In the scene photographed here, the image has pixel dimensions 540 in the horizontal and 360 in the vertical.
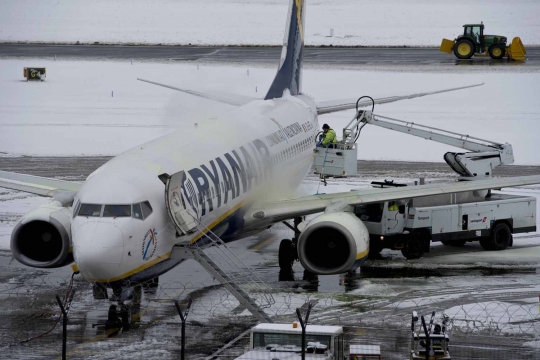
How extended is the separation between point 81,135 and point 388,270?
31804 mm

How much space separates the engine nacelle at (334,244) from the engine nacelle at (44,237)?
6.20 meters

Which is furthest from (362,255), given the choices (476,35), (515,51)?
(476,35)

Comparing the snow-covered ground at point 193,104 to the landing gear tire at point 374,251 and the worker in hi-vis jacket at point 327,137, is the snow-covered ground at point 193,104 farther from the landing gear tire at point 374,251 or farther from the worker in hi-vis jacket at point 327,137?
the landing gear tire at point 374,251

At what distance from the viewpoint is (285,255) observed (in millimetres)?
31453

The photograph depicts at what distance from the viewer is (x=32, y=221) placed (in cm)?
2623

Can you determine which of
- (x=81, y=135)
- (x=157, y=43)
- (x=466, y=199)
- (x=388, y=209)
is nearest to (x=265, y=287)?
(x=388, y=209)

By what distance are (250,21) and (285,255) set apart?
106m

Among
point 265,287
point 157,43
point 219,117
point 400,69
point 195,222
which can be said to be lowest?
point 265,287

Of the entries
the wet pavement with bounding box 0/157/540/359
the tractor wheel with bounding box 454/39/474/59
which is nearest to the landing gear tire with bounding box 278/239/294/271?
the wet pavement with bounding box 0/157/540/359

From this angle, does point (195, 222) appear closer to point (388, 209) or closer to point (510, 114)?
point (388, 209)

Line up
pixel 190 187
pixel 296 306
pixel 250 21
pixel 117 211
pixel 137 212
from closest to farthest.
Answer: pixel 117 211, pixel 137 212, pixel 190 187, pixel 296 306, pixel 250 21

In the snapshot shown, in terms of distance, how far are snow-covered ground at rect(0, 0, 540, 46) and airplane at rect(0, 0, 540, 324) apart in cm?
8329

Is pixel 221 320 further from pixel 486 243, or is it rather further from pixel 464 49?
pixel 464 49

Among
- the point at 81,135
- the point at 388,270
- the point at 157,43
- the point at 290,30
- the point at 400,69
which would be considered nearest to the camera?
the point at 388,270
